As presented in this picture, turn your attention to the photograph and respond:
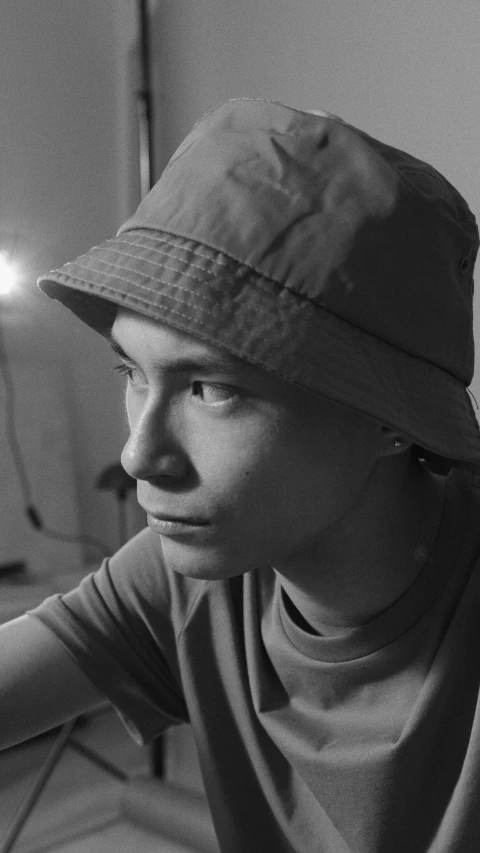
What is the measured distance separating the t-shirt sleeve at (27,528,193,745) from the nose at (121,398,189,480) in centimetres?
30

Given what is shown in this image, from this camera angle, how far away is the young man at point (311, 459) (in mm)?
582

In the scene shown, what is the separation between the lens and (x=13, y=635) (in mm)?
864

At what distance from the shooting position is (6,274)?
6.38 ft

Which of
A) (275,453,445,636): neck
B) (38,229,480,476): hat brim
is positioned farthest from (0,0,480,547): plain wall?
(38,229,480,476): hat brim

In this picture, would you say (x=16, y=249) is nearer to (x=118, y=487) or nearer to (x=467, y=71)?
(x=118, y=487)

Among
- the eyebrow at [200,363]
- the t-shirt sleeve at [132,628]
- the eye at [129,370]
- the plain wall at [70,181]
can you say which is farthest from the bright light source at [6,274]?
the eyebrow at [200,363]

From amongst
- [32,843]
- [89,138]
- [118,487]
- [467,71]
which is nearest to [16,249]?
[89,138]

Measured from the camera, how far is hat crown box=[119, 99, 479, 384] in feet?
1.90

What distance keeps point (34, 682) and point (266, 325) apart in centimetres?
48

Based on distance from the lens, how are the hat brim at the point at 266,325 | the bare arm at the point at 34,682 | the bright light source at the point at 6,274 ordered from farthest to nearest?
the bright light source at the point at 6,274, the bare arm at the point at 34,682, the hat brim at the point at 266,325

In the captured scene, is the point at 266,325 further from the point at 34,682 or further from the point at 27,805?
the point at 27,805

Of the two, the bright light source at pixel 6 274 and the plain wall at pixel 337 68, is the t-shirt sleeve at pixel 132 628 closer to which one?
the plain wall at pixel 337 68

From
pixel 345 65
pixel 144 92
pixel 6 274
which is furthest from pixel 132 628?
pixel 144 92

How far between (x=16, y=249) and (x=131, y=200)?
403mm
